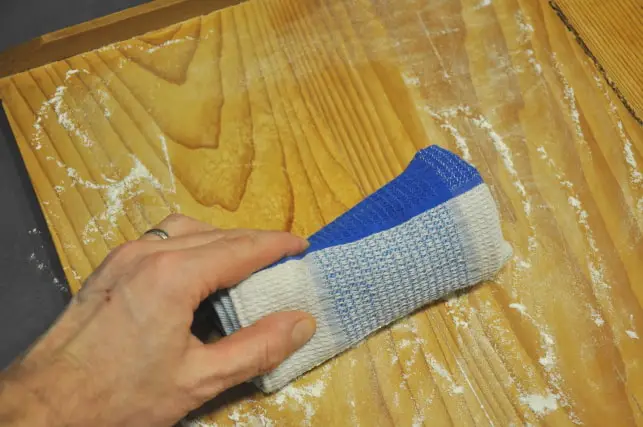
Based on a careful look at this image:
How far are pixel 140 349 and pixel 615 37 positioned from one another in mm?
787

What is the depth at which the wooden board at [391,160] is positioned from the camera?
27.9 inches

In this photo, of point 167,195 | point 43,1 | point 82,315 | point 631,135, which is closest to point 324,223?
point 167,195

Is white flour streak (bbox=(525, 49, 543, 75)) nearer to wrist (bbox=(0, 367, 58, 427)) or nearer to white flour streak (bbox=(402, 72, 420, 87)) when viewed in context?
white flour streak (bbox=(402, 72, 420, 87))

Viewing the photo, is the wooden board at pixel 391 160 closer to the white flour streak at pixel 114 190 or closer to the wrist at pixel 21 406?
the white flour streak at pixel 114 190

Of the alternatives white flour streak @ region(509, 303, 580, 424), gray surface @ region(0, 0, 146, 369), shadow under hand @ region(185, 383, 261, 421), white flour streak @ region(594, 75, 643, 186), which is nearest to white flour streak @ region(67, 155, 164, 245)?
gray surface @ region(0, 0, 146, 369)

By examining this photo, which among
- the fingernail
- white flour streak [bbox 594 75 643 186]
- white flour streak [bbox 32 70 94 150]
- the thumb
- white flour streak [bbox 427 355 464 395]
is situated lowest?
white flour streak [bbox 427 355 464 395]

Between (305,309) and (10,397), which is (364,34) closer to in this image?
(305,309)

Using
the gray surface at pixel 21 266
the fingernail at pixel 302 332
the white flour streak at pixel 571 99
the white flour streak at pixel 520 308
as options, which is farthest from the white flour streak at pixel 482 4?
the gray surface at pixel 21 266

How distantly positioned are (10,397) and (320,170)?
44 centimetres

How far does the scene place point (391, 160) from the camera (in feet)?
2.70

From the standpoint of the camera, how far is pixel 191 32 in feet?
3.00

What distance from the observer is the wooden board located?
71 centimetres

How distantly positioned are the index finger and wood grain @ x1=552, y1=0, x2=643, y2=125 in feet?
1.80

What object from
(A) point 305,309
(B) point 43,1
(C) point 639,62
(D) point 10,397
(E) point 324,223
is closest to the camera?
(D) point 10,397
